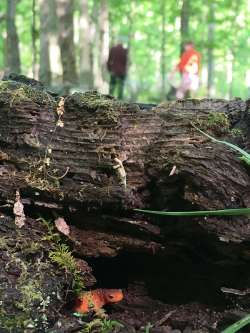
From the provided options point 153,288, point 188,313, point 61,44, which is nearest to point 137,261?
point 153,288

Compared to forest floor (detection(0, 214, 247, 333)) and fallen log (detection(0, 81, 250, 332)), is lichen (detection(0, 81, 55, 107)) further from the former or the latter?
forest floor (detection(0, 214, 247, 333))

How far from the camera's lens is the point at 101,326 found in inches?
109

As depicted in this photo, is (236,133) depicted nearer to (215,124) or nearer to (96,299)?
(215,124)

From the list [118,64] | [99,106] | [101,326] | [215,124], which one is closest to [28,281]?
[101,326]

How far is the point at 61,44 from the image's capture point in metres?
10.4

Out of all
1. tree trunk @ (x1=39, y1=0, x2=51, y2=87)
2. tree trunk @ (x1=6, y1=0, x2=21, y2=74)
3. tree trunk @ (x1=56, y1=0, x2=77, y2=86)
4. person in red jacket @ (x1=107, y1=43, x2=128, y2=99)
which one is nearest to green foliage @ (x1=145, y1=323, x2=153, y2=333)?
tree trunk @ (x1=56, y1=0, x2=77, y2=86)

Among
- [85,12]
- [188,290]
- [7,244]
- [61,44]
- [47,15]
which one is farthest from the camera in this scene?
[85,12]

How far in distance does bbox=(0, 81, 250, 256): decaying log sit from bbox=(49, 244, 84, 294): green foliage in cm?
12

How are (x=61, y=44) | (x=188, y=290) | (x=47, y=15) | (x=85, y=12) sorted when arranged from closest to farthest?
(x=188, y=290) < (x=61, y=44) < (x=47, y=15) < (x=85, y=12)

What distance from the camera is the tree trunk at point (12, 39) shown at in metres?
11.5

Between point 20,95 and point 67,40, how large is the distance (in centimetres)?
758

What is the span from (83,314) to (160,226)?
2.36 ft

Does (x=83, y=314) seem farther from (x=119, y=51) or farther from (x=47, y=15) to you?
(x=119, y=51)

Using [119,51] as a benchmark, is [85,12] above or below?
above
